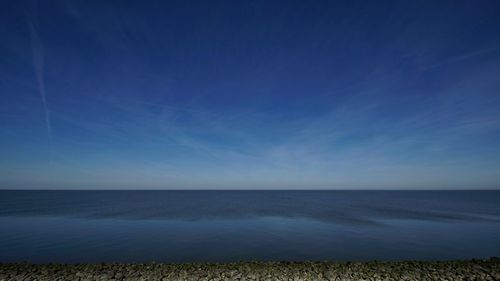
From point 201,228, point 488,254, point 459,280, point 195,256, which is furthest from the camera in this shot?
point 201,228

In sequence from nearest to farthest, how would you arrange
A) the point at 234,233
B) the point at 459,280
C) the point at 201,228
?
the point at 459,280
the point at 234,233
the point at 201,228

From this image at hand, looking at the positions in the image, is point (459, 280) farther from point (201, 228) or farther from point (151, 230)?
point (151, 230)

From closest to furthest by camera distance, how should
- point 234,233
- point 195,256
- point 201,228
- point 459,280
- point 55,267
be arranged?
point 459,280 < point 55,267 < point 195,256 < point 234,233 < point 201,228

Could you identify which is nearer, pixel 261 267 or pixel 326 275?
pixel 326 275

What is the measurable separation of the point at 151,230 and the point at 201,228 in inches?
253

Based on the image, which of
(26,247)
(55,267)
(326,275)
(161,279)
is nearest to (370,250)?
(326,275)

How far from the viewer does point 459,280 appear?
14680mm

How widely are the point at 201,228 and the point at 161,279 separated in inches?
886

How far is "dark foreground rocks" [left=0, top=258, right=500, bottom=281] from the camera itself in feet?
49.4

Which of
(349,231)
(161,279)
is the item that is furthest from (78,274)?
(349,231)

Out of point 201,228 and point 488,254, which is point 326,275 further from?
point 201,228

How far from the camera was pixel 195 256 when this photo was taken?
22.9 meters

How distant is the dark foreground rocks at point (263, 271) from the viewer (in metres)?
15.1

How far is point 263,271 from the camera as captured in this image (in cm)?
1619
